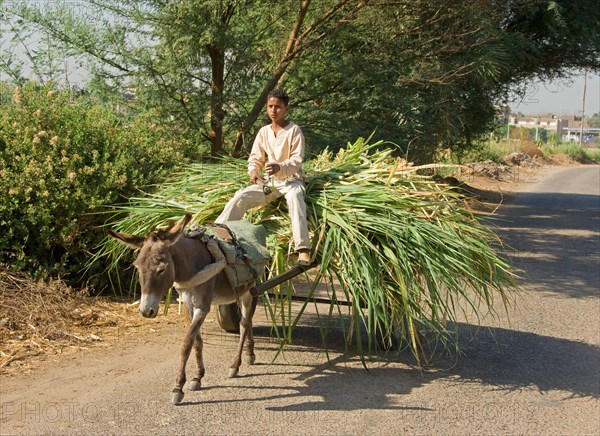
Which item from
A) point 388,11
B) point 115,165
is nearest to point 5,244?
point 115,165

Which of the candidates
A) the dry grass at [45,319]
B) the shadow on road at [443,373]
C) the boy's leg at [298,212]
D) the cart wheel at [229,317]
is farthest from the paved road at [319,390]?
the boy's leg at [298,212]

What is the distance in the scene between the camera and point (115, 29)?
10438mm

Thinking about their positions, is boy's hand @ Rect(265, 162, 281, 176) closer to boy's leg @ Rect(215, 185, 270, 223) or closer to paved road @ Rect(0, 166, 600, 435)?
boy's leg @ Rect(215, 185, 270, 223)

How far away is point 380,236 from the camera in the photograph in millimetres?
6277

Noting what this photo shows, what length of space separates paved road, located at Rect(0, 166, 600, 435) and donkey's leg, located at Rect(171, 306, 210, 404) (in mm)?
88

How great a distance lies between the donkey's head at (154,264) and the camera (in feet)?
16.3

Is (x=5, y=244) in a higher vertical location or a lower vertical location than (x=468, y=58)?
lower

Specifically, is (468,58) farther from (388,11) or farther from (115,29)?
(115,29)

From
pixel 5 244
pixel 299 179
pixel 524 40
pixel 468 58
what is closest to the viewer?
pixel 299 179

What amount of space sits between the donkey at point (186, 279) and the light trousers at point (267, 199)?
0.67 metres

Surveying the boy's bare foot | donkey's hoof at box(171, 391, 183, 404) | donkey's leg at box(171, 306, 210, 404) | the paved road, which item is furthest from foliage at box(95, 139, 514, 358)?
donkey's hoof at box(171, 391, 183, 404)

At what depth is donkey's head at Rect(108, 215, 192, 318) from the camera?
498 centimetres

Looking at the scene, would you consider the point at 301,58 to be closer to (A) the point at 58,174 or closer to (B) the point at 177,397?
(A) the point at 58,174

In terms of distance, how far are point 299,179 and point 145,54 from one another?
468 centimetres
